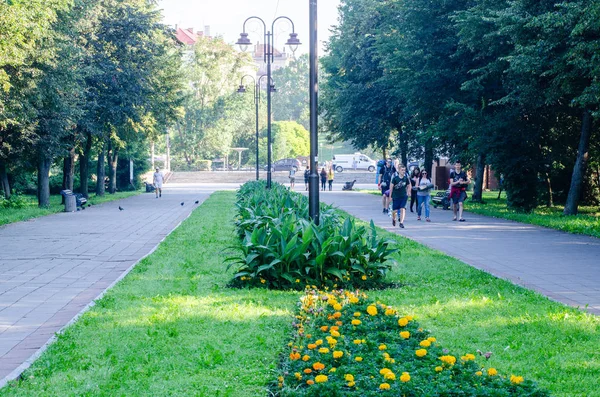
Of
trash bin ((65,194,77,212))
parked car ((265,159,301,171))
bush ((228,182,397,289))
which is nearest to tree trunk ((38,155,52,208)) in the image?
trash bin ((65,194,77,212))

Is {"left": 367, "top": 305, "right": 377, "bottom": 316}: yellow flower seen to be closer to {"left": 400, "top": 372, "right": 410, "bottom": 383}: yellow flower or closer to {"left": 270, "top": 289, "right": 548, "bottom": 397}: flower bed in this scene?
{"left": 270, "top": 289, "right": 548, "bottom": 397}: flower bed

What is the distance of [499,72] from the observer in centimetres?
2442

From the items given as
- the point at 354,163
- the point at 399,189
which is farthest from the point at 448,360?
the point at 354,163

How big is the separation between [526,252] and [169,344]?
9.04 meters

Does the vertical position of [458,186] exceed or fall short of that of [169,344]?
it exceeds it

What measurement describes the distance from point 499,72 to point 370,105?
51.8 feet

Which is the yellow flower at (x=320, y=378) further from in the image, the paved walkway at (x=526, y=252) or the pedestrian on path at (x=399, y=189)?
the pedestrian on path at (x=399, y=189)

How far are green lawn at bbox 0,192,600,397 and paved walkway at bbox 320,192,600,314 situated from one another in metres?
0.70

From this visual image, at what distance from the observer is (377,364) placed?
5.14m

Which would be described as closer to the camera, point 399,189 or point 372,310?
point 372,310

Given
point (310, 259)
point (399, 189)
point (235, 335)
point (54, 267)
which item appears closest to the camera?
point (235, 335)

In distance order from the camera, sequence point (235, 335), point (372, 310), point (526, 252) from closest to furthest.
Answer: point (235, 335)
point (372, 310)
point (526, 252)

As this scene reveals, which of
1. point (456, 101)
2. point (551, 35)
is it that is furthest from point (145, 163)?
point (551, 35)

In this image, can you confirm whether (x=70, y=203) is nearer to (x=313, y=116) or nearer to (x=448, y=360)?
(x=313, y=116)
